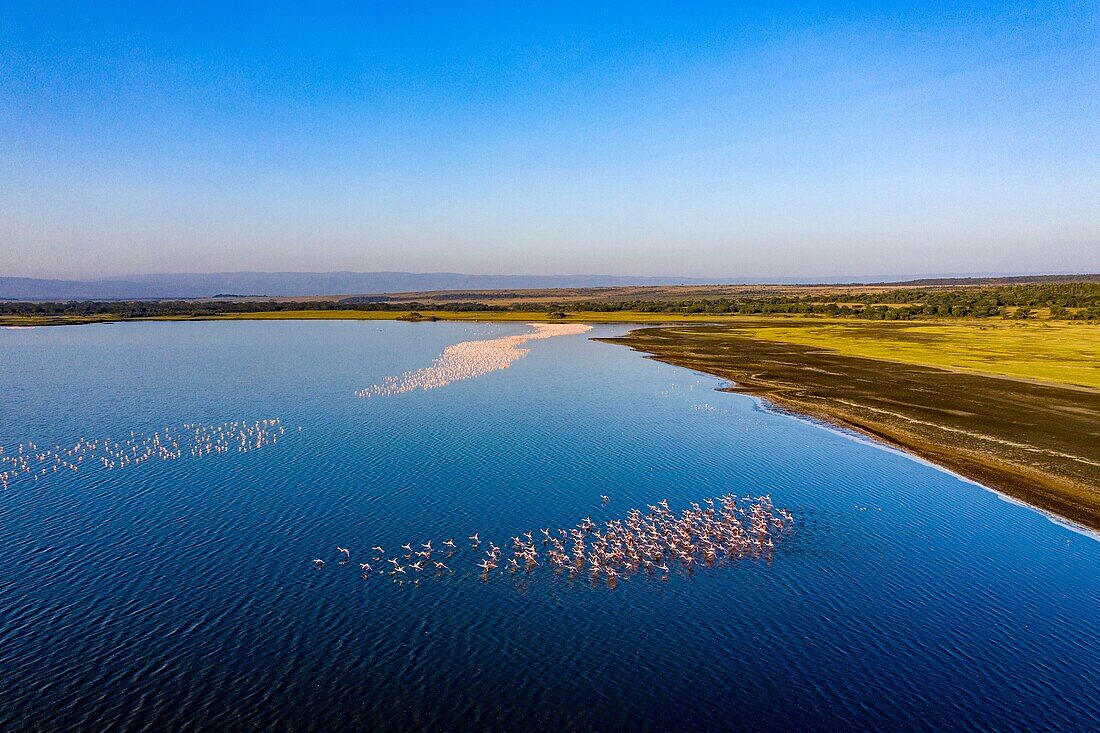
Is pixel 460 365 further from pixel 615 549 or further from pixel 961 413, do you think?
pixel 615 549

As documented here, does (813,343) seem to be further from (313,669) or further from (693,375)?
(313,669)

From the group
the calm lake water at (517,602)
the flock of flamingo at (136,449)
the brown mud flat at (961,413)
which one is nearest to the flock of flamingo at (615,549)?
the calm lake water at (517,602)

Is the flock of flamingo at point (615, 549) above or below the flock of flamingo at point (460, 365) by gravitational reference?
below

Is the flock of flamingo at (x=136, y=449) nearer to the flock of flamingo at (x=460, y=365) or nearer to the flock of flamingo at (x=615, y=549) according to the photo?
the flock of flamingo at (x=460, y=365)

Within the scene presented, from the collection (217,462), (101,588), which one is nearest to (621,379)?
(217,462)

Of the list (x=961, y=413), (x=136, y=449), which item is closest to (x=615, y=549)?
(x=136, y=449)

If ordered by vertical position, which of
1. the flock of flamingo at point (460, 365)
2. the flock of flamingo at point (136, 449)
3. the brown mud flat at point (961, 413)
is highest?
the flock of flamingo at point (136, 449)

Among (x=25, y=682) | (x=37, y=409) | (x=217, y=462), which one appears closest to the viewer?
(x=25, y=682)
